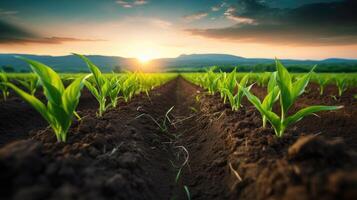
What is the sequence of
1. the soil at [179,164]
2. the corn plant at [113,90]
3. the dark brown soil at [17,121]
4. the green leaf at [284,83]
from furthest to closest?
A: the dark brown soil at [17,121], the corn plant at [113,90], the green leaf at [284,83], the soil at [179,164]

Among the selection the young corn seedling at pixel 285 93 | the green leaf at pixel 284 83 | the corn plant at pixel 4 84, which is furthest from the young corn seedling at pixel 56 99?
the corn plant at pixel 4 84

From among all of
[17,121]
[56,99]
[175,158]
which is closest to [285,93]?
[175,158]

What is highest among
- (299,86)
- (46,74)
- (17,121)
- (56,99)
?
(46,74)

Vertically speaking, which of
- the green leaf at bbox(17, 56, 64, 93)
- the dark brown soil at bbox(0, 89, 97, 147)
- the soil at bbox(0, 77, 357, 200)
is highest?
the green leaf at bbox(17, 56, 64, 93)

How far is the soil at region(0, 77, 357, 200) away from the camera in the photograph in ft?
4.88

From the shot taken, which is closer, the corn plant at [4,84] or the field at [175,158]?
the field at [175,158]

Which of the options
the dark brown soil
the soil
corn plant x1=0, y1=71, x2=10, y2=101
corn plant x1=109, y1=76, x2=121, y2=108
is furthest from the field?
corn plant x1=0, y1=71, x2=10, y2=101

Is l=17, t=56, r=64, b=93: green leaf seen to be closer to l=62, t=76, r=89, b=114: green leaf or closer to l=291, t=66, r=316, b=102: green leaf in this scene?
l=62, t=76, r=89, b=114: green leaf

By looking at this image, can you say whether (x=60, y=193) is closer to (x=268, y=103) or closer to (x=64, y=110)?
(x=64, y=110)

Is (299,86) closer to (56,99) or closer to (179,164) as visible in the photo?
(179,164)

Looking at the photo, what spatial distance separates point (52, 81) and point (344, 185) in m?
2.27

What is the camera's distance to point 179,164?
3391mm

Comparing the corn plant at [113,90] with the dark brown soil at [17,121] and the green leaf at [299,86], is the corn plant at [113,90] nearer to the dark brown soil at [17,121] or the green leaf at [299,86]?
the dark brown soil at [17,121]

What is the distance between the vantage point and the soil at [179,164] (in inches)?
58.5
